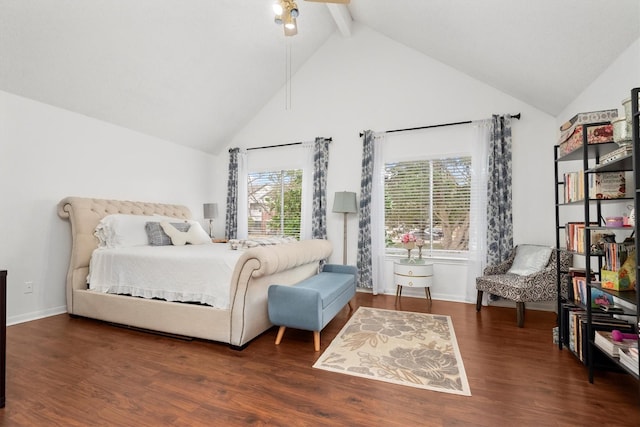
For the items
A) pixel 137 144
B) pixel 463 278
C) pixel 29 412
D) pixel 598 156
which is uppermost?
pixel 137 144

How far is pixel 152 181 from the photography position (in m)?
4.64

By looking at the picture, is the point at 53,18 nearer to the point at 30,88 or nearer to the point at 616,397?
the point at 30,88

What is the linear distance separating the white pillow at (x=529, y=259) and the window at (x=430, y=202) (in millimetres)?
651

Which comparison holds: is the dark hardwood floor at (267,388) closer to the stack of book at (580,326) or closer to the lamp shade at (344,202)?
the stack of book at (580,326)

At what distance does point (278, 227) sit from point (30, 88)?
3.58 m

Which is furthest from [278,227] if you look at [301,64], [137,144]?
[301,64]

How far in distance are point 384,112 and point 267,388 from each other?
4.04m

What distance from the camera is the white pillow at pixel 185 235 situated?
378 cm

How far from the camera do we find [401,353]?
2422 mm

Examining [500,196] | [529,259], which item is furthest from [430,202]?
[529,259]

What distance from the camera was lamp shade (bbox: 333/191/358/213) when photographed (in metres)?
4.47

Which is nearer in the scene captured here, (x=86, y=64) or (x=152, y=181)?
(x=86, y=64)

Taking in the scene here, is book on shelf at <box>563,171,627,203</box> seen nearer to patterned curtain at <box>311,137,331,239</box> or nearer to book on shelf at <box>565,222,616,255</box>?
book on shelf at <box>565,222,616,255</box>

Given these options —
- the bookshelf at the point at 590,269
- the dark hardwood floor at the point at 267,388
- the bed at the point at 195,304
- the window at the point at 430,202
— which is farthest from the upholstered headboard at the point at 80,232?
the bookshelf at the point at 590,269
